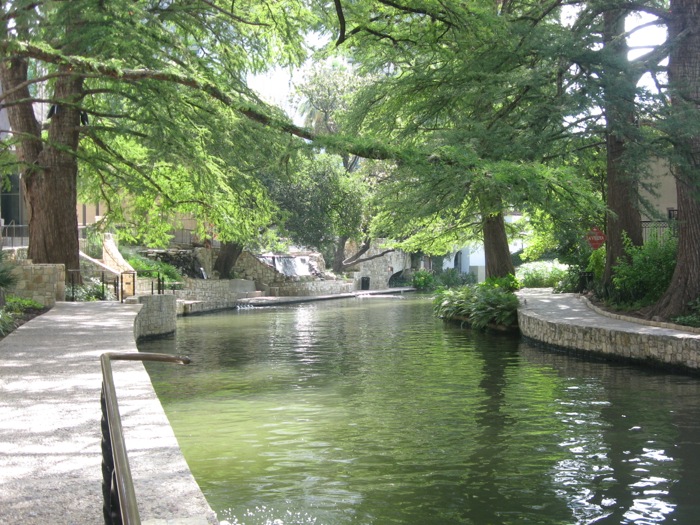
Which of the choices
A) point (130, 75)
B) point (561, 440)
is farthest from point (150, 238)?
point (561, 440)

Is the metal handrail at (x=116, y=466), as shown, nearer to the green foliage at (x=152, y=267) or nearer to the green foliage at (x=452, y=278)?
the green foliage at (x=152, y=267)

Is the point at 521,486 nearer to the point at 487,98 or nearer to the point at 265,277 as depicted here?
the point at 487,98

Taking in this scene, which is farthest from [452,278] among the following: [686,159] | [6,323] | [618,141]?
[6,323]

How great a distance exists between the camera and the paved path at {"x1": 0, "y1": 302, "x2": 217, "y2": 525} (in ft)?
14.8

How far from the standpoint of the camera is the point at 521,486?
7102mm

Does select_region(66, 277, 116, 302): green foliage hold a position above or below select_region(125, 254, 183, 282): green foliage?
below

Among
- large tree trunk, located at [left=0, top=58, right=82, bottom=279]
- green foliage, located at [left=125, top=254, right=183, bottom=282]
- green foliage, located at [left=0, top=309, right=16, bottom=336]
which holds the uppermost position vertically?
large tree trunk, located at [left=0, top=58, right=82, bottom=279]

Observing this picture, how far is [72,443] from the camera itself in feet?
19.4

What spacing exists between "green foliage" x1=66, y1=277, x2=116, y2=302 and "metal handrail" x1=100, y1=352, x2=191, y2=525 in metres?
16.5

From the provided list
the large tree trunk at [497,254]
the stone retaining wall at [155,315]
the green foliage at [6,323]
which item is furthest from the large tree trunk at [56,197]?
the large tree trunk at [497,254]

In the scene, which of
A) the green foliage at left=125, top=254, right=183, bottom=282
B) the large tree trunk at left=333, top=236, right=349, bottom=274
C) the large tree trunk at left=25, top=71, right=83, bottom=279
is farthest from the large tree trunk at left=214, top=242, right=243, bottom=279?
the large tree trunk at left=25, top=71, right=83, bottom=279

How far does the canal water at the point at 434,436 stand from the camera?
6598 millimetres

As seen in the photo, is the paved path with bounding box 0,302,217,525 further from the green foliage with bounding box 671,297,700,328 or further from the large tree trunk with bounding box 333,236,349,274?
the large tree trunk with bounding box 333,236,349,274

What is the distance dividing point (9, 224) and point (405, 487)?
30293mm
